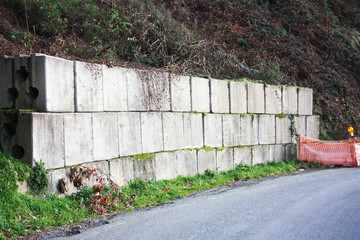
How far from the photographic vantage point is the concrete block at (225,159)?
35.0ft

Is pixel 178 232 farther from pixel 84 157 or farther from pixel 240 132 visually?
pixel 240 132

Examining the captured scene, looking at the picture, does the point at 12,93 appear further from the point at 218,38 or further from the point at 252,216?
the point at 218,38

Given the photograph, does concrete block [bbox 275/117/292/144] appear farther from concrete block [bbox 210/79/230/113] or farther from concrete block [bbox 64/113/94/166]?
concrete block [bbox 64/113/94/166]

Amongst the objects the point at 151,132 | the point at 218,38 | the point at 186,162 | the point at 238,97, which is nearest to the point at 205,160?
the point at 186,162

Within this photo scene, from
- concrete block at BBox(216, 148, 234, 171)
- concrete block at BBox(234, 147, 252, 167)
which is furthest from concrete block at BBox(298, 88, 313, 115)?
concrete block at BBox(216, 148, 234, 171)

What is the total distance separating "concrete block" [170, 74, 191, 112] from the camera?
9500 mm

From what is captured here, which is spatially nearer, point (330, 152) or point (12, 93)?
point (12, 93)

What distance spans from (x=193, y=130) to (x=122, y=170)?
8.95ft

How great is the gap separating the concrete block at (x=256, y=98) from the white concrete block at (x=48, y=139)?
6987mm

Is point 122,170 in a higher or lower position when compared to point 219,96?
lower

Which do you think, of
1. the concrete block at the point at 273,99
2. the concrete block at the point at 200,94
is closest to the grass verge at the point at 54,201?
the concrete block at the point at 200,94

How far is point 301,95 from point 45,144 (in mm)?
10701

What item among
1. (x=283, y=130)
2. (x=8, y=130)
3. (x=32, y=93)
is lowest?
(x=283, y=130)

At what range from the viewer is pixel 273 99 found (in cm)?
1307
